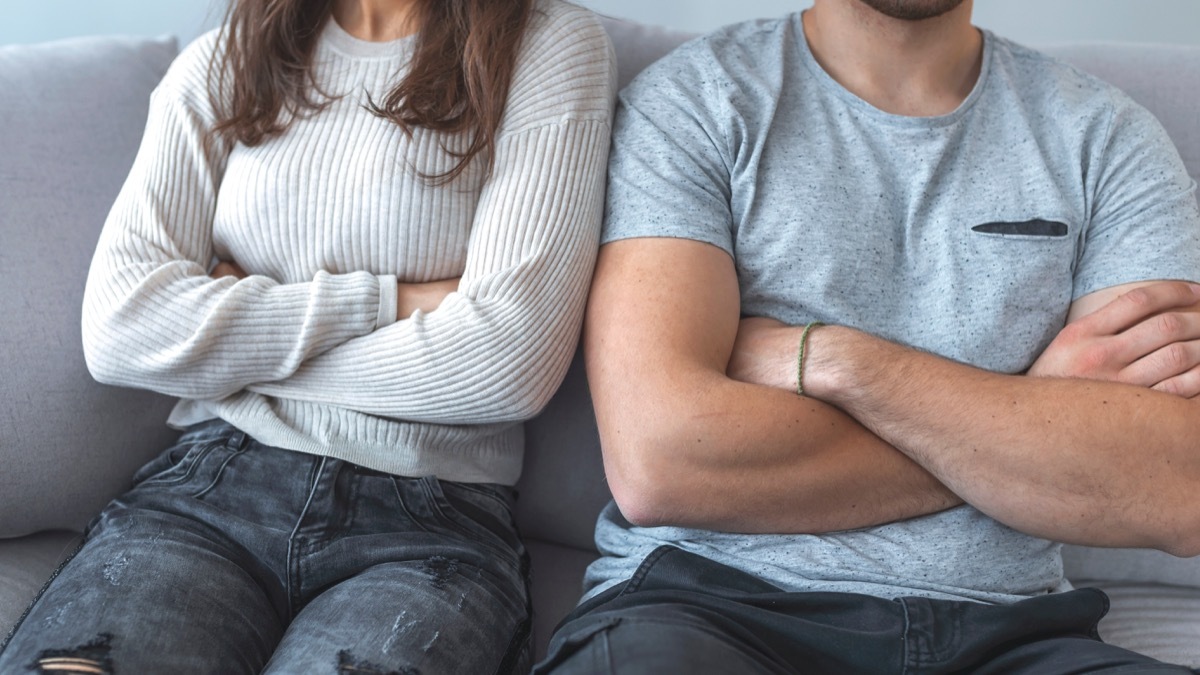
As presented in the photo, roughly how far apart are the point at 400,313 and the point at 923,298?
2.18 feet

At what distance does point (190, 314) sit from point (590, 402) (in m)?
0.59

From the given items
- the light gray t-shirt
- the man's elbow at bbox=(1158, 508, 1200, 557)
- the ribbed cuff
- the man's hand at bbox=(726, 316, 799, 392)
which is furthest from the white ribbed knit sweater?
the man's elbow at bbox=(1158, 508, 1200, 557)

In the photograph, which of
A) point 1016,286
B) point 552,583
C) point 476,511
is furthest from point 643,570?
point 1016,286

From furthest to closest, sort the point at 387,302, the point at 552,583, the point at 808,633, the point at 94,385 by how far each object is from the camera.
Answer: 1. the point at 552,583
2. the point at 94,385
3. the point at 387,302
4. the point at 808,633

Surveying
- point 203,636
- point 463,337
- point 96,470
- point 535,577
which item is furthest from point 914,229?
point 96,470

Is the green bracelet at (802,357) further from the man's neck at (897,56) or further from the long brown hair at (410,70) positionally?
the long brown hair at (410,70)

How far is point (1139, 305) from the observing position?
125 cm

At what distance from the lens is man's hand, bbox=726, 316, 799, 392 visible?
125cm

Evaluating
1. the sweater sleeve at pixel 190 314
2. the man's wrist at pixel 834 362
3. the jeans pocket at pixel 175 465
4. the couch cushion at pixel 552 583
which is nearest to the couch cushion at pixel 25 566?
the jeans pocket at pixel 175 465

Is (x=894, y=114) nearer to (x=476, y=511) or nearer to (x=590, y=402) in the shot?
(x=590, y=402)

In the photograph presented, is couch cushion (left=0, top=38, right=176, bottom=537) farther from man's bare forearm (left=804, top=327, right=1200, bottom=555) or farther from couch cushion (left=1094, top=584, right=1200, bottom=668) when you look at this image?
couch cushion (left=1094, top=584, right=1200, bottom=668)

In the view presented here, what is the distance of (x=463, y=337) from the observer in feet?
4.21

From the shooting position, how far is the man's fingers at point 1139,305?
1248 millimetres

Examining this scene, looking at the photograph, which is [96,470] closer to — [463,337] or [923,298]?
[463,337]
